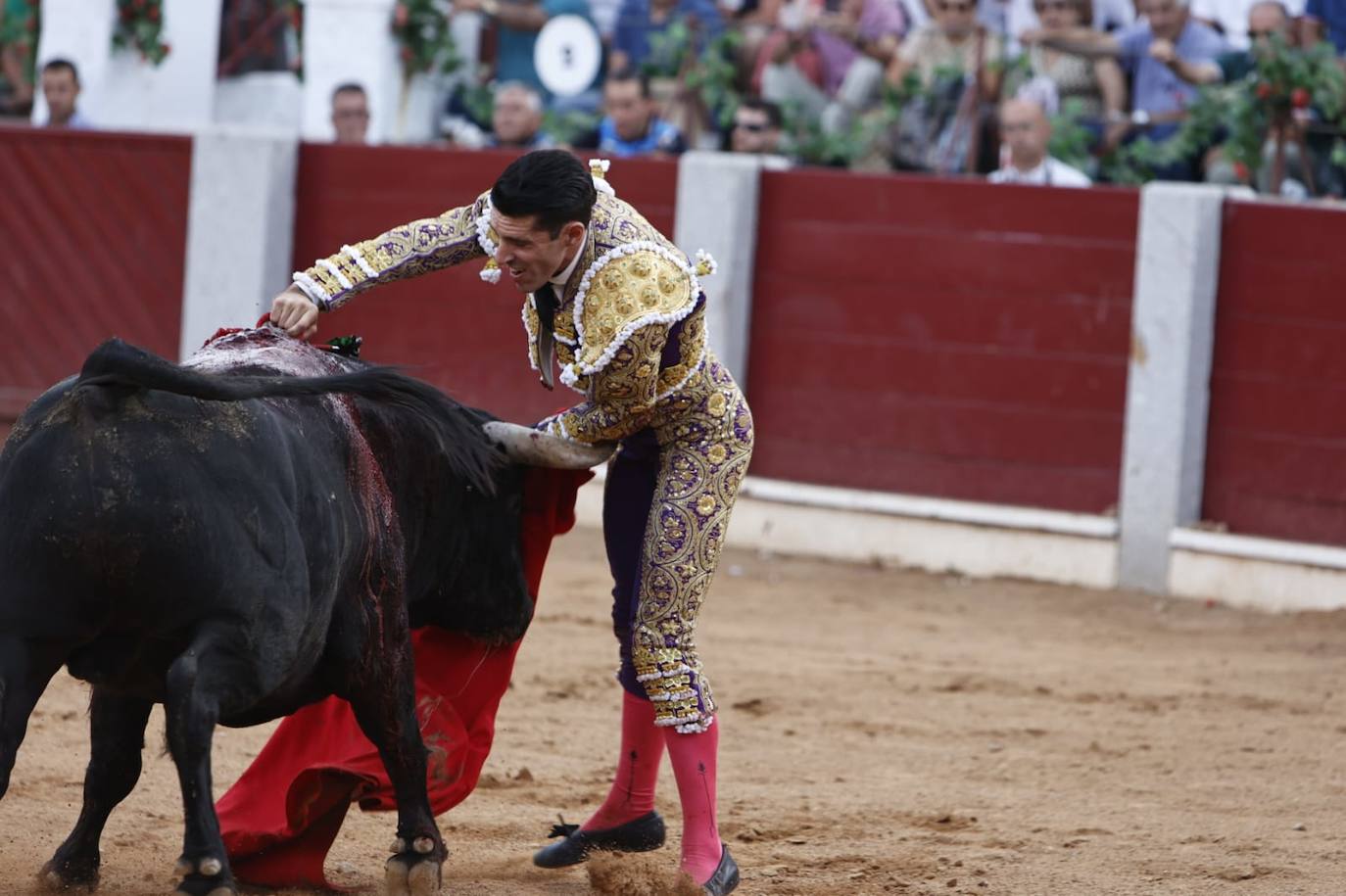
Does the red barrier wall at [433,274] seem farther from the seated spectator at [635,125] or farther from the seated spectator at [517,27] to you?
the seated spectator at [517,27]

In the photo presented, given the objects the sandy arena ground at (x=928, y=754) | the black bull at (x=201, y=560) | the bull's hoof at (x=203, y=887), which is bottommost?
the sandy arena ground at (x=928, y=754)

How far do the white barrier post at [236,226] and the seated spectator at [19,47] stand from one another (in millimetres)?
1820

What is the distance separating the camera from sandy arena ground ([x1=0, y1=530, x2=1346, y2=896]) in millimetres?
3324

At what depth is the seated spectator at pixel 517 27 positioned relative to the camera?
885cm

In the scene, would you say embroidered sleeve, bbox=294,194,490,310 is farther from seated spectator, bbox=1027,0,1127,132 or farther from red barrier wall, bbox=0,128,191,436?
red barrier wall, bbox=0,128,191,436

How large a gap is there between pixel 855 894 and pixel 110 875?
1.20 meters

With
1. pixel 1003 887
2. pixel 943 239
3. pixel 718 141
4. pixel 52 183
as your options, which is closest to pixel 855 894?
pixel 1003 887

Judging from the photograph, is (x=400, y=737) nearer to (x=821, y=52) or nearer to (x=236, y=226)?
(x=236, y=226)

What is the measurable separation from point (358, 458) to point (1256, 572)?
429 cm

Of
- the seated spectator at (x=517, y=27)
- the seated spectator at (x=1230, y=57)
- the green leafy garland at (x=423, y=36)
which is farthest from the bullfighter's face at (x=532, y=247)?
the green leafy garland at (x=423, y=36)

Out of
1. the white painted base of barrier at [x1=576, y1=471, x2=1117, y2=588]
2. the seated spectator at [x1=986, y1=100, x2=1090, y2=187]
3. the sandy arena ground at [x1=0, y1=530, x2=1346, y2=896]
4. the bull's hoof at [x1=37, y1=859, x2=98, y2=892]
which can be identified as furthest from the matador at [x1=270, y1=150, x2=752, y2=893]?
the seated spectator at [x1=986, y1=100, x2=1090, y2=187]

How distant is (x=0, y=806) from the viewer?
11.2ft

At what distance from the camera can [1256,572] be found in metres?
6.32

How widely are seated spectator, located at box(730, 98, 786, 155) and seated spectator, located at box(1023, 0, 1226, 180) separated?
1053 millimetres
